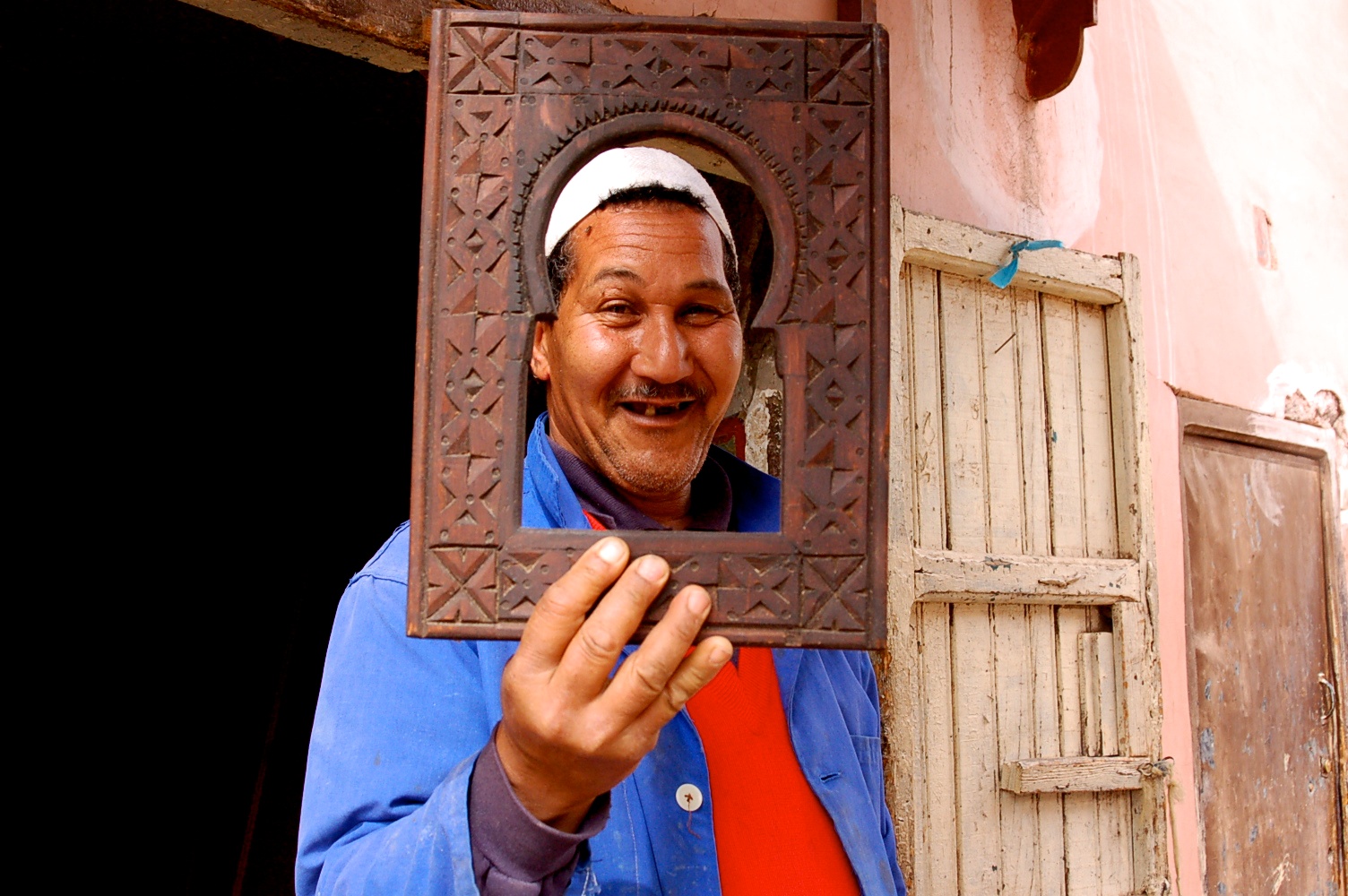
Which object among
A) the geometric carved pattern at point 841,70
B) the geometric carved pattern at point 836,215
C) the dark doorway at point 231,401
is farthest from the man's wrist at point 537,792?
the dark doorway at point 231,401

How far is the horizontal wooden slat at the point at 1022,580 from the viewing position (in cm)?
242

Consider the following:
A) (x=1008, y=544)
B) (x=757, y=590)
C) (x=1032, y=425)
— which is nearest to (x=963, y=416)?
(x=1032, y=425)

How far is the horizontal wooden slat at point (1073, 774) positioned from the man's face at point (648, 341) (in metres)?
1.60

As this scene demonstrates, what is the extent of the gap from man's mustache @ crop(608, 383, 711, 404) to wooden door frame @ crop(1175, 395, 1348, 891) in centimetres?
280

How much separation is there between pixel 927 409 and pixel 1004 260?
20.0 inches

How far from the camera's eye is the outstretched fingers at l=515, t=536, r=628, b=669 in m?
1.00

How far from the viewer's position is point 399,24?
6.30 feet

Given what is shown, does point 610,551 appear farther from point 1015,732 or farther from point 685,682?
point 1015,732

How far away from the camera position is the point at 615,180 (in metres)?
1.49

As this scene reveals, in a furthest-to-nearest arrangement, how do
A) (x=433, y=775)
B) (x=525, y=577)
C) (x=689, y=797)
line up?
(x=689, y=797) < (x=433, y=775) < (x=525, y=577)

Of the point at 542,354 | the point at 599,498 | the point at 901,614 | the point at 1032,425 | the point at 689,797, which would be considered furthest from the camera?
the point at 1032,425

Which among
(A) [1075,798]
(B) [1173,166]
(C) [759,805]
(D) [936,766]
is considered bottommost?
(A) [1075,798]

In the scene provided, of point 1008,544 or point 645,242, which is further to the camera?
point 1008,544

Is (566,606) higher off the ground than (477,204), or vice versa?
(477,204)
